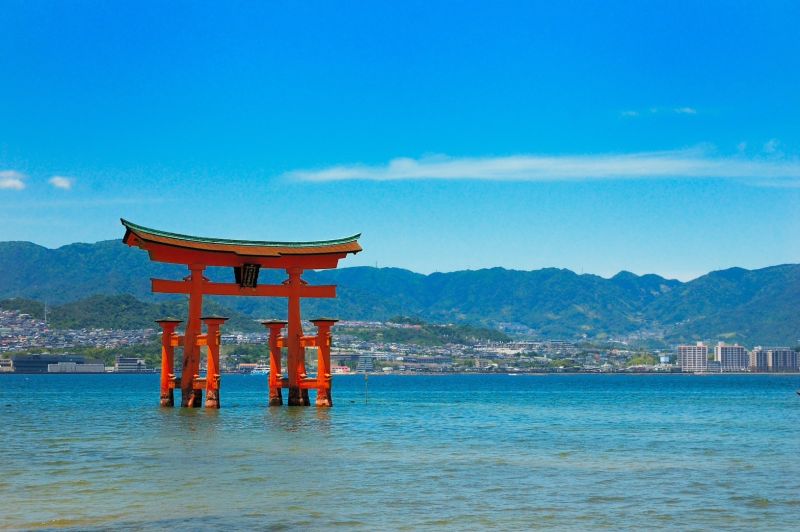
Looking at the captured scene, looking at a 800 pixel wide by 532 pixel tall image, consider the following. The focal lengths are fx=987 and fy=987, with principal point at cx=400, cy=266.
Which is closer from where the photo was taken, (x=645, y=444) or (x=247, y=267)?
(x=645, y=444)

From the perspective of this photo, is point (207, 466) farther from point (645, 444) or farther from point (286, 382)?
point (286, 382)

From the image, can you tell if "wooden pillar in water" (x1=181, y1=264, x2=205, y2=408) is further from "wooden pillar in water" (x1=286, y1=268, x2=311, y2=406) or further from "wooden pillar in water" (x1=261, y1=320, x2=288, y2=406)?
"wooden pillar in water" (x1=286, y1=268, x2=311, y2=406)

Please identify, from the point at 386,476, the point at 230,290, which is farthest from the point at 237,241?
the point at 386,476

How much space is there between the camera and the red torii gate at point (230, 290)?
45938 millimetres

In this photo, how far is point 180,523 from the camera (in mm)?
17781

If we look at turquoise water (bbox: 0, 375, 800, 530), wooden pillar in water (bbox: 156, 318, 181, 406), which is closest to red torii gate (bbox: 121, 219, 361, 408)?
wooden pillar in water (bbox: 156, 318, 181, 406)

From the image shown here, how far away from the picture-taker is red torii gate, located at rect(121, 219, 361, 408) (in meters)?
45.9

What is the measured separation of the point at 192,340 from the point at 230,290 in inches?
140

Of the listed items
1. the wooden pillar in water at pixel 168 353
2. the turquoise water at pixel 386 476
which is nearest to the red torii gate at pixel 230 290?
the wooden pillar in water at pixel 168 353

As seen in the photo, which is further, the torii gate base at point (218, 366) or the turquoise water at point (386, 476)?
the torii gate base at point (218, 366)

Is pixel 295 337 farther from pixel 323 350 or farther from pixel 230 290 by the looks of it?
pixel 230 290

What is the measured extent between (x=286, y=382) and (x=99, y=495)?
29.1 m

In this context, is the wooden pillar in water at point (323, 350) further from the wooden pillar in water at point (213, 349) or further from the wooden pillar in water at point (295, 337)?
the wooden pillar in water at point (213, 349)

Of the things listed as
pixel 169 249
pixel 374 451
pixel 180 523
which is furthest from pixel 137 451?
pixel 169 249
